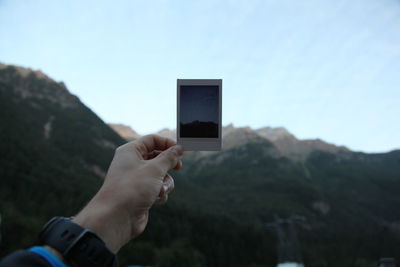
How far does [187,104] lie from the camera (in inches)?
113

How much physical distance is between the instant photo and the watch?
1.18 meters

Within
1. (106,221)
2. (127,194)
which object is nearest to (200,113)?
(127,194)

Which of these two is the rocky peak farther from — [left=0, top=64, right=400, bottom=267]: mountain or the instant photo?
the instant photo

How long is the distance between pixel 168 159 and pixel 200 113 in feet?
1.85

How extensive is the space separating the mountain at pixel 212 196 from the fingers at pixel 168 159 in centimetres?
4553

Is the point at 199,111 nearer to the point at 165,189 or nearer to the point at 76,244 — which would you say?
the point at 165,189

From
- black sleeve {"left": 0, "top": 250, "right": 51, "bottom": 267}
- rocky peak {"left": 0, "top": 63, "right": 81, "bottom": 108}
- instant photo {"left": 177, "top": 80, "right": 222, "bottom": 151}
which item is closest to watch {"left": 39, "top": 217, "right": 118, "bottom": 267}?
black sleeve {"left": 0, "top": 250, "right": 51, "bottom": 267}

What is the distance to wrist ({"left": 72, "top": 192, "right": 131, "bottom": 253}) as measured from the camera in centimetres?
192

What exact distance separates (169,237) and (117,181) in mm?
85313

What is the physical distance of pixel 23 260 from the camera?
60.2 inches

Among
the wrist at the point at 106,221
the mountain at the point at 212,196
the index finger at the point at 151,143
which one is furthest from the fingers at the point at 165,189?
the mountain at the point at 212,196

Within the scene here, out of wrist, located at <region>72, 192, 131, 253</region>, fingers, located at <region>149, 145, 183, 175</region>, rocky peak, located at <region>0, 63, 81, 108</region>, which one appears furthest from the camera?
rocky peak, located at <region>0, 63, 81, 108</region>

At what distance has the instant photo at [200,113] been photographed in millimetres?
2795

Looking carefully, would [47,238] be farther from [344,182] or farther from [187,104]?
[344,182]
